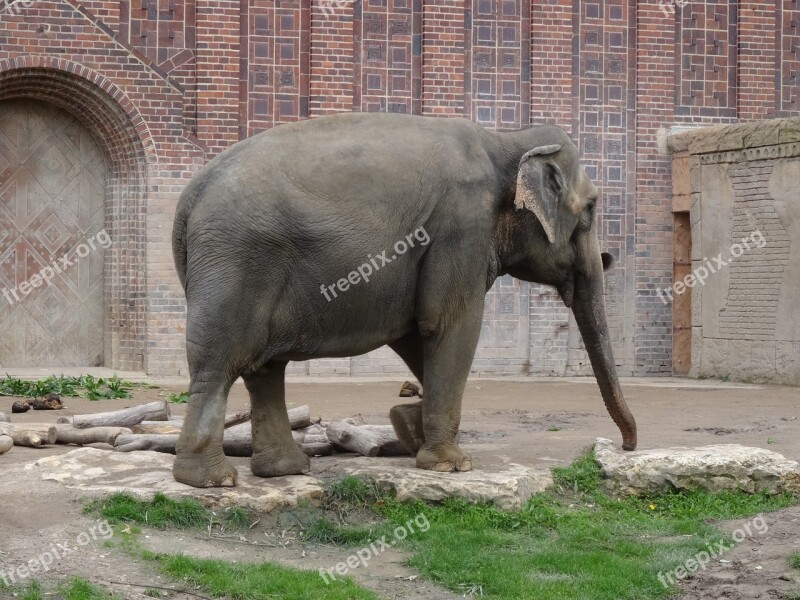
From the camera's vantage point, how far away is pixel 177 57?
55.6 ft

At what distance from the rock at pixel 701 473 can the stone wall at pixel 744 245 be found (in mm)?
8316

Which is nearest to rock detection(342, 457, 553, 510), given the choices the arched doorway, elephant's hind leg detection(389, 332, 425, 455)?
elephant's hind leg detection(389, 332, 425, 455)

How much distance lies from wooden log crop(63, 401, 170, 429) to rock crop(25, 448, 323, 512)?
4.86 feet

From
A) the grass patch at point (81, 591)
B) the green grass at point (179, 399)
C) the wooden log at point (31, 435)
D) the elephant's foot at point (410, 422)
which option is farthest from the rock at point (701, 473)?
the green grass at point (179, 399)

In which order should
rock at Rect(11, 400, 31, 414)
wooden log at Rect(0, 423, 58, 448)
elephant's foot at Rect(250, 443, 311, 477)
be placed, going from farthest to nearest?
1. rock at Rect(11, 400, 31, 414)
2. wooden log at Rect(0, 423, 58, 448)
3. elephant's foot at Rect(250, 443, 311, 477)

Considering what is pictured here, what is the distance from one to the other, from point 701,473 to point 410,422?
1939 mm

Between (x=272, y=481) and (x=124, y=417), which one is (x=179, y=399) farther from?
(x=272, y=481)

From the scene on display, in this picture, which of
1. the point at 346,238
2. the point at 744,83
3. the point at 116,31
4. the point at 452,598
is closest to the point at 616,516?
the point at 452,598

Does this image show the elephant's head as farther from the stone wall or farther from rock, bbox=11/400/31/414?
the stone wall

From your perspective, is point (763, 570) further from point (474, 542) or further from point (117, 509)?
point (117, 509)

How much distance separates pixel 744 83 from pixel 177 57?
8630 mm

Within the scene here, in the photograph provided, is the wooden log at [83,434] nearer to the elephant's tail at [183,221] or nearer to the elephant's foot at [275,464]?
the elephant's foot at [275,464]

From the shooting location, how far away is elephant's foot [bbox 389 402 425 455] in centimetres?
825

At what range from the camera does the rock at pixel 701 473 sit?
→ 808 cm
